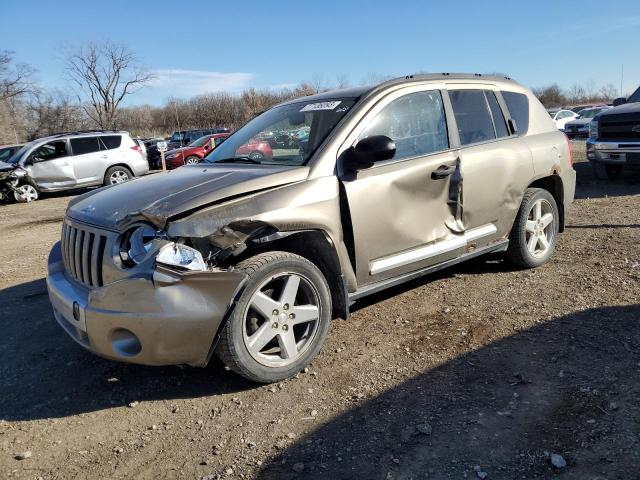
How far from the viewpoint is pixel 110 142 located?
51.6ft

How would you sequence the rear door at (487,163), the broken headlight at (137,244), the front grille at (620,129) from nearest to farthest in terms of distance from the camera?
the broken headlight at (137,244) → the rear door at (487,163) → the front grille at (620,129)

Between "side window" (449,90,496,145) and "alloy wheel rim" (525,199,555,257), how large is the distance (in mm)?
892

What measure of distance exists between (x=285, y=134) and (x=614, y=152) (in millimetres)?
7524

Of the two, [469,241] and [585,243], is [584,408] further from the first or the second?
[585,243]

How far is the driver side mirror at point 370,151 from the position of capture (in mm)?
3289

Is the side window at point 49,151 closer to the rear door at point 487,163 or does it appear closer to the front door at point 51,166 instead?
the front door at point 51,166

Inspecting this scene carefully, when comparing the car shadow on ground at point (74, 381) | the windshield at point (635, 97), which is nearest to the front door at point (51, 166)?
the car shadow on ground at point (74, 381)

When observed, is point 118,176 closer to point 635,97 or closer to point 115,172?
point 115,172

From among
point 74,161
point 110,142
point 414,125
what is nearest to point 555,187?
point 414,125

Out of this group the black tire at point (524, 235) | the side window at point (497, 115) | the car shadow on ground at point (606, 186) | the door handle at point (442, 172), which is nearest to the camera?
the door handle at point (442, 172)

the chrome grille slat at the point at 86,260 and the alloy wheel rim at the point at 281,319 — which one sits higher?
the chrome grille slat at the point at 86,260

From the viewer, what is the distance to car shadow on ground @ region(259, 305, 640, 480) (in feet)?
7.66

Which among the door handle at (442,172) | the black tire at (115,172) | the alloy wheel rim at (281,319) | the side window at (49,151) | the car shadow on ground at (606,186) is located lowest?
the car shadow on ground at (606,186)

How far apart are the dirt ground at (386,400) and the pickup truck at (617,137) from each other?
526 cm
